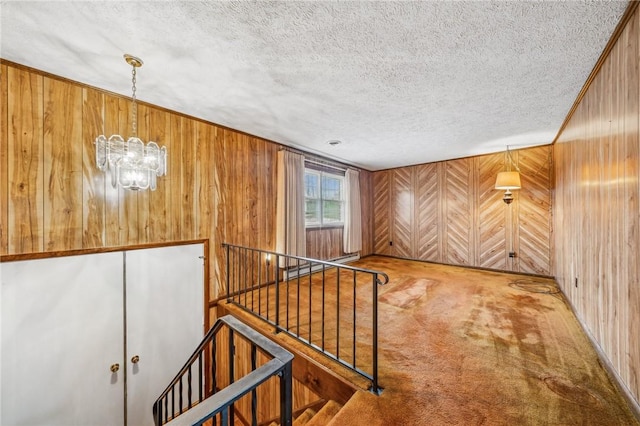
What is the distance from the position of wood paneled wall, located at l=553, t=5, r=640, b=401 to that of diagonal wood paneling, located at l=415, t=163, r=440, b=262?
2.66 m

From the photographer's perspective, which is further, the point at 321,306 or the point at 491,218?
the point at 491,218

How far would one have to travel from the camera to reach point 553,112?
2867mm

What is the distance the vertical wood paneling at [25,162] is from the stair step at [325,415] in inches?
101

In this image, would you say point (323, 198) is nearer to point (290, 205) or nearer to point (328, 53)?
Result: point (290, 205)

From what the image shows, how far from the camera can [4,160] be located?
6.23 ft

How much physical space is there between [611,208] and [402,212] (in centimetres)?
421

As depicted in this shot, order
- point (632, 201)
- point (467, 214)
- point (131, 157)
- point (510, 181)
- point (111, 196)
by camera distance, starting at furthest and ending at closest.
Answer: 1. point (467, 214)
2. point (510, 181)
3. point (111, 196)
4. point (131, 157)
5. point (632, 201)

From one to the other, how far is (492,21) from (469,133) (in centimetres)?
235

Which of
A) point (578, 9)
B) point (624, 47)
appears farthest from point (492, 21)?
point (624, 47)

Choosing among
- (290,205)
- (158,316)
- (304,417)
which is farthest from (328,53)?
(158,316)

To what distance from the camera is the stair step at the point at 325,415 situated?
1.65 meters

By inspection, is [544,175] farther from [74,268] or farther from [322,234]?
[74,268]

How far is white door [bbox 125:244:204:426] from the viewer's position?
251 cm

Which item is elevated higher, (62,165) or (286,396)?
(62,165)
